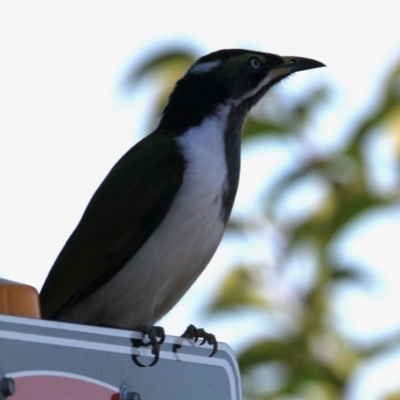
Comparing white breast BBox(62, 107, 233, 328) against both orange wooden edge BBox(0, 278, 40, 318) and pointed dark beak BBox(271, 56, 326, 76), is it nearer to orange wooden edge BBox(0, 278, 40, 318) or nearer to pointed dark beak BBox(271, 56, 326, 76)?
pointed dark beak BBox(271, 56, 326, 76)

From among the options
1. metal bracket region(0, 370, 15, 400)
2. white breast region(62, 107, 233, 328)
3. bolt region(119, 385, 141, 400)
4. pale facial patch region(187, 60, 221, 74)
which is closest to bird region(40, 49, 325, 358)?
white breast region(62, 107, 233, 328)

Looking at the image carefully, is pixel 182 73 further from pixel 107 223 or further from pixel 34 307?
pixel 34 307

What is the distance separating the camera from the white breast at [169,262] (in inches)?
181

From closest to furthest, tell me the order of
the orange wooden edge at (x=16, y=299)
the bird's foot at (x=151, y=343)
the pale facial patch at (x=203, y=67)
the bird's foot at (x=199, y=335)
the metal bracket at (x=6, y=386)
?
the metal bracket at (x=6, y=386) → the orange wooden edge at (x=16, y=299) → the bird's foot at (x=151, y=343) → the bird's foot at (x=199, y=335) → the pale facial patch at (x=203, y=67)

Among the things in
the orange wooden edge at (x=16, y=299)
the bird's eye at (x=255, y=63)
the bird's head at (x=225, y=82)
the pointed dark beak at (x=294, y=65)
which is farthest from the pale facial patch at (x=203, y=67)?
the orange wooden edge at (x=16, y=299)

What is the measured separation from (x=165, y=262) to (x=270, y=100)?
47.4 inches

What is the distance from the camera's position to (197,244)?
4.65m

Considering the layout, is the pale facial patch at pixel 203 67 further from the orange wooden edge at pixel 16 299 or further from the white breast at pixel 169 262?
the orange wooden edge at pixel 16 299

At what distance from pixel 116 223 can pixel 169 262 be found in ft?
1.50

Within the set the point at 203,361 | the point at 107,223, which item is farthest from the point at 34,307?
the point at 107,223

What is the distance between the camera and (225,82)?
5668mm

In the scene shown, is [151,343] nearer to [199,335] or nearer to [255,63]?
[199,335]

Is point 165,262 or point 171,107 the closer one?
point 165,262

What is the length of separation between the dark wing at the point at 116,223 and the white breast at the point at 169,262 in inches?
2.1
